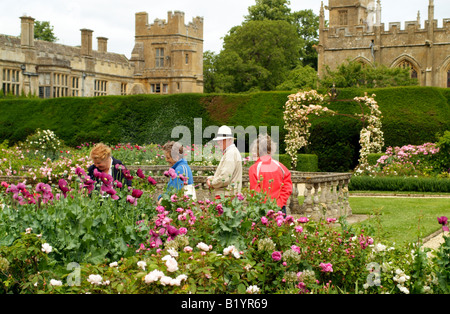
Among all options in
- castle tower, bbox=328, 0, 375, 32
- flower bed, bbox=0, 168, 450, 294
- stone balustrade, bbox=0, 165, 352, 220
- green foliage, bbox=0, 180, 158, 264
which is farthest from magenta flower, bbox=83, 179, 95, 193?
castle tower, bbox=328, 0, 375, 32

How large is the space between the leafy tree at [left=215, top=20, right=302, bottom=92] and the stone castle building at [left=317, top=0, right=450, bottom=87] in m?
5.94

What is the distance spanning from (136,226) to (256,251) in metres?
0.81

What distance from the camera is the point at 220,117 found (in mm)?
20672

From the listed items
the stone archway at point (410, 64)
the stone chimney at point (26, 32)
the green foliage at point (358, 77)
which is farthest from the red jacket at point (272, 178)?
the stone archway at point (410, 64)

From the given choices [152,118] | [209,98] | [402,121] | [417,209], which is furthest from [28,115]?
[417,209]

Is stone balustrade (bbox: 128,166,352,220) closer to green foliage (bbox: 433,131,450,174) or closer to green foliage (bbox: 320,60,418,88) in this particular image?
green foliage (bbox: 433,131,450,174)

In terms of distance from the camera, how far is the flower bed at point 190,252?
3281mm

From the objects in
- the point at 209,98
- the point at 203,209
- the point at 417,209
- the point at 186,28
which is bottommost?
the point at 417,209

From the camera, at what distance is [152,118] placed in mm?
21797

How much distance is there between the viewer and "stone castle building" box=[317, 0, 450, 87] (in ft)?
106

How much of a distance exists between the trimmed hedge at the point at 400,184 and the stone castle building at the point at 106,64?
20.4 meters

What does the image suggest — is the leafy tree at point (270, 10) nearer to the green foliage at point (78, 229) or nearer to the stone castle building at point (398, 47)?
the stone castle building at point (398, 47)

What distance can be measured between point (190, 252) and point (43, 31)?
4386 cm
